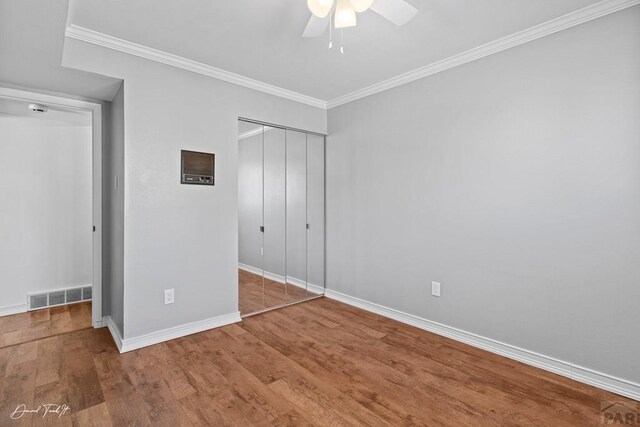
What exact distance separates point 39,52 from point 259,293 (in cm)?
268

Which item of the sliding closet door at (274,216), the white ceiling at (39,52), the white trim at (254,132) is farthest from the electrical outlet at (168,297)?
the white ceiling at (39,52)

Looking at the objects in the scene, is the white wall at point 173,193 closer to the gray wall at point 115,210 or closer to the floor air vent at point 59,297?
the gray wall at point 115,210

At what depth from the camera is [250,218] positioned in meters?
3.47

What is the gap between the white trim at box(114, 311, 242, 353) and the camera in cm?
264

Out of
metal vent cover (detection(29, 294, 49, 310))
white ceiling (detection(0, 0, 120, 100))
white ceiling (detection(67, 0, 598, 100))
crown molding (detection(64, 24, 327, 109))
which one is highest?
white ceiling (detection(67, 0, 598, 100))

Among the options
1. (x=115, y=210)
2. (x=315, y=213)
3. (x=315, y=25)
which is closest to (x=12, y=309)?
(x=115, y=210)

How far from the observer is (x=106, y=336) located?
2.94m

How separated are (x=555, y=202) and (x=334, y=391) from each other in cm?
202

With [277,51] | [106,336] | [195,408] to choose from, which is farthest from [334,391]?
[277,51]

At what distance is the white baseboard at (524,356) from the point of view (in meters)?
2.09

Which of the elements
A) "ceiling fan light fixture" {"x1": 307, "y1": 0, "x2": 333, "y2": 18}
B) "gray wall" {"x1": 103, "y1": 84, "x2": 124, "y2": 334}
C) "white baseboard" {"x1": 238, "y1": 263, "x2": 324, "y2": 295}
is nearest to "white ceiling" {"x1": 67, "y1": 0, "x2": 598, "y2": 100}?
"ceiling fan light fixture" {"x1": 307, "y1": 0, "x2": 333, "y2": 18}

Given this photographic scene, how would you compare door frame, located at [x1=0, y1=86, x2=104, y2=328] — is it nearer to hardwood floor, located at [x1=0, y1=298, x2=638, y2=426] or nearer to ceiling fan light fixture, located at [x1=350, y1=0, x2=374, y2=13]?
hardwood floor, located at [x1=0, y1=298, x2=638, y2=426]

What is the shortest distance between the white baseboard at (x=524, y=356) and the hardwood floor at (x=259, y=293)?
38.1 inches

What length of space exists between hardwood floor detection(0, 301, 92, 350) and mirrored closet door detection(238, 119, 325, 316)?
1.65m
